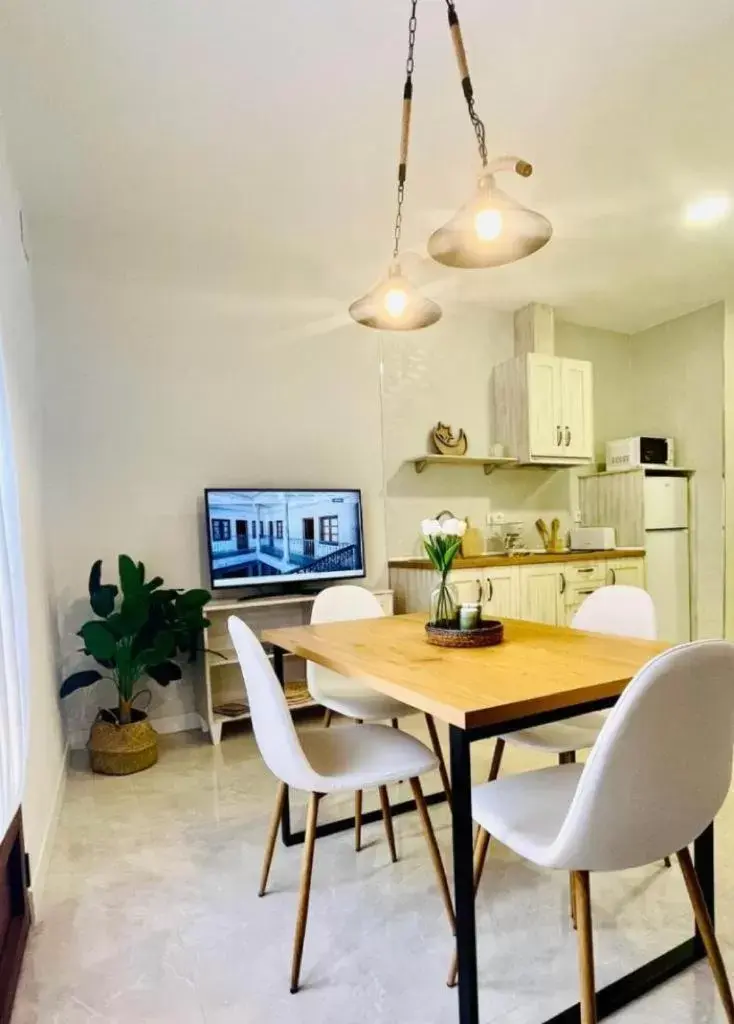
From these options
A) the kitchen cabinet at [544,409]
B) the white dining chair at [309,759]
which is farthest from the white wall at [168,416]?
the white dining chair at [309,759]

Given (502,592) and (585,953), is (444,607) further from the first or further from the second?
(502,592)

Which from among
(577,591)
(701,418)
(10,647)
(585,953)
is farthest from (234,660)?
(701,418)

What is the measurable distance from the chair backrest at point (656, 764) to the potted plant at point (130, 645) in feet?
7.38

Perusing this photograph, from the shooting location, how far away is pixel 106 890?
189 centimetres

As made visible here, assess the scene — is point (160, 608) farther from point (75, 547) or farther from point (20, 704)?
point (20, 704)

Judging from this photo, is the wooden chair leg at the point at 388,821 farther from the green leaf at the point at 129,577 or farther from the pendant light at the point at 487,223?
the pendant light at the point at 487,223

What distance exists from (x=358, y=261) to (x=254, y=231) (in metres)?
0.73

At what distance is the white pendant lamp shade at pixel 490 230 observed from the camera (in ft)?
5.41

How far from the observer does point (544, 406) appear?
4312 millimetres

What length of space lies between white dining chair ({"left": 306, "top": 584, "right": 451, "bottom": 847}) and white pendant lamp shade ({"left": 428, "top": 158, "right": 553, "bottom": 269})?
142 centimetres

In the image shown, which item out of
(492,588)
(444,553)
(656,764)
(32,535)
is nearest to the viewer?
(656,764)

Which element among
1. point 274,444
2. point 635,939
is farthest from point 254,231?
point 635,939

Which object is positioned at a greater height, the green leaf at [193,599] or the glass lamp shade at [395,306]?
the glass lamp shade at [395,306]

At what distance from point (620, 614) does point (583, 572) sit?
216 cm
